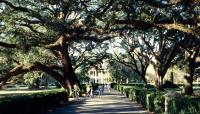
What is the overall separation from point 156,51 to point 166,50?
7.19ft

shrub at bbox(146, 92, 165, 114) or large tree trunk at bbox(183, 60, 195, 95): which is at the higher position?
large tree trunk at bbox(183, 60, 195, 95)

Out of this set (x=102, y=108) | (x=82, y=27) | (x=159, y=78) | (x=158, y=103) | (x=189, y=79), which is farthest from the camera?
(x=159, y=78)

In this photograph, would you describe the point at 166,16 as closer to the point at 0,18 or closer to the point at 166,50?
the point at 0,18

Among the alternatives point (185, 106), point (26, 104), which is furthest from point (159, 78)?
point (185, 106)

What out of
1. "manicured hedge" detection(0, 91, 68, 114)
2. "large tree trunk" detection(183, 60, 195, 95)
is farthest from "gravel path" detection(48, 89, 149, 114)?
"large tree trunk" detection(183, 60, 195, 95)

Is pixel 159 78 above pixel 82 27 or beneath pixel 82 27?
beneath

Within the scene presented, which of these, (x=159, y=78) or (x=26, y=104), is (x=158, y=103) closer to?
(x=26, y=104)

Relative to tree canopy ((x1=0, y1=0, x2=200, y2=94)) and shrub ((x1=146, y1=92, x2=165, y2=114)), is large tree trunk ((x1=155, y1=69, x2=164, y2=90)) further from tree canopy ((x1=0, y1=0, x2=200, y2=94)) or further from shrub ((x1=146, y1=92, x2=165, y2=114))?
shrub ((x1=146, y1=92, x2=165, y2=114))

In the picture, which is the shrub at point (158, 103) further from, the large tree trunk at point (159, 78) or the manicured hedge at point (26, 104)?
the large tree trunk at point (159, 78)

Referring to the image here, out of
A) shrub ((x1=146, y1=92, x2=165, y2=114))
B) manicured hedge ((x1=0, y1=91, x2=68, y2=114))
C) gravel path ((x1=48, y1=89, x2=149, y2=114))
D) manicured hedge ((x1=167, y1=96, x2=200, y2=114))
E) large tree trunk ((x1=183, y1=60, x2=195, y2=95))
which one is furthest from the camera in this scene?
large tree trunk ((x1=183, y1=60, x2=195, y2=95))

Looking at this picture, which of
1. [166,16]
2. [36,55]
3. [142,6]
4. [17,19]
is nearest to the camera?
[142,6]

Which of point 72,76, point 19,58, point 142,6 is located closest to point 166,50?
point 72,76

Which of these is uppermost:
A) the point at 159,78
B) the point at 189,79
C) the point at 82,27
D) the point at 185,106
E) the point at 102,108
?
the point at 82,27

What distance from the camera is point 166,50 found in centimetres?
3769
